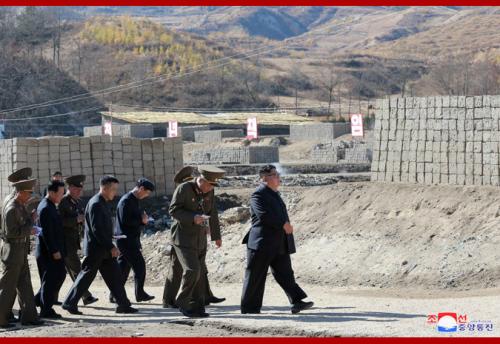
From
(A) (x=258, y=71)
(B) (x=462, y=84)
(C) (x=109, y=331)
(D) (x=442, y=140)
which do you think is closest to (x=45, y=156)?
(D) (x=442, y=140)

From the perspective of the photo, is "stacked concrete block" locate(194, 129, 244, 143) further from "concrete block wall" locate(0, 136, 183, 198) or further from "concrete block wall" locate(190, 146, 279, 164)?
"concrete block wall" locate(0, 136, 183, 198)

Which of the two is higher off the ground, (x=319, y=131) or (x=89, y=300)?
(x=319, y=131)

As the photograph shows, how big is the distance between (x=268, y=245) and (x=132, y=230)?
2484mm

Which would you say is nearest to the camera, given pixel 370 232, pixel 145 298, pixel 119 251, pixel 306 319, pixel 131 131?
pixel 306 319

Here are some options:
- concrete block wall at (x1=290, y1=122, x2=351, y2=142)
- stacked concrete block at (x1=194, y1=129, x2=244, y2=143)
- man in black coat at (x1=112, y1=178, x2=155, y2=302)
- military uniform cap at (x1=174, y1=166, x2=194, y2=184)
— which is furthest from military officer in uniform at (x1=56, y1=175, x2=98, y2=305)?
stacked concrete block at (x1=194, y1=129, x2=244, y2=143)

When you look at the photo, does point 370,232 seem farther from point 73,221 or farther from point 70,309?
point 70,309

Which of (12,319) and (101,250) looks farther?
(101,250)

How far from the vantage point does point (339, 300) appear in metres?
14.1

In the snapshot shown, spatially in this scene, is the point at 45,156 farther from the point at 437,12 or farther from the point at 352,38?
the point at 437,12

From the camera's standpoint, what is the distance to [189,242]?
1277 centimetres

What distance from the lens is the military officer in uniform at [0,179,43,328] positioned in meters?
12.4

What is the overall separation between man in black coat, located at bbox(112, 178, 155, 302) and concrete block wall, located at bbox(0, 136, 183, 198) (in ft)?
27.7

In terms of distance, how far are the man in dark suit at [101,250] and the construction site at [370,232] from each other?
0.78 ft

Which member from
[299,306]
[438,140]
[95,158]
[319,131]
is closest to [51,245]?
[299,306]
